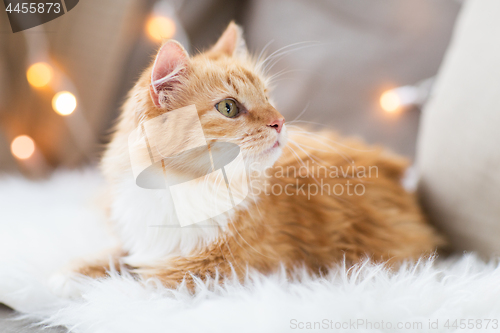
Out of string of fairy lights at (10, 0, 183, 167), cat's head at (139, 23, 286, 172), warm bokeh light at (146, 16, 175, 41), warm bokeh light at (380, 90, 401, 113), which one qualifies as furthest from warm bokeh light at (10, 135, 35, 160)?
warm bokeh light at (380, 90, 401, 113)

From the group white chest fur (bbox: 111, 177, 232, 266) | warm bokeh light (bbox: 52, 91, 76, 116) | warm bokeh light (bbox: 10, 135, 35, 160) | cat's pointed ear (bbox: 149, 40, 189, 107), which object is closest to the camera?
cat's pointed ear (bbox: 149, 40, 189, 107)

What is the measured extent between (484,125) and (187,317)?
0.72 meters

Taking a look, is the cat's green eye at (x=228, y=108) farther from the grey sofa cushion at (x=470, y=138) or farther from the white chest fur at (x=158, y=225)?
the grey sofa cushion at (x=470, y=138)

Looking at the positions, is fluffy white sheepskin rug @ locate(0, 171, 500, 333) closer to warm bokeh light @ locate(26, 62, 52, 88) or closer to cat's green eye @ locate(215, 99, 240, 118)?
cat's green eye @ locate(215, 99, 240, 118)

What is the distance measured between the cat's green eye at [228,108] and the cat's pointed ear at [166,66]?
0.29 ft

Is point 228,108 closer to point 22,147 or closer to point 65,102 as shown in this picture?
point 65,102

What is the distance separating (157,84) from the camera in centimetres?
53

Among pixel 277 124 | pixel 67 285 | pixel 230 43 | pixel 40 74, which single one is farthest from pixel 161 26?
pixel 67 285

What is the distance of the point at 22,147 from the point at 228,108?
939 millimetres

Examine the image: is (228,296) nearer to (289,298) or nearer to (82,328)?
(289,298)

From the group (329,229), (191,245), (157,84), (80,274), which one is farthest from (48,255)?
(329,229)

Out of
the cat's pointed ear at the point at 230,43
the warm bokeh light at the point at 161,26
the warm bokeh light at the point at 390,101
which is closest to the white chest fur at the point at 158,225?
the cat's pointed ear at the point at 230,43

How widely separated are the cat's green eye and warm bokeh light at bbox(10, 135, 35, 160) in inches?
36.0

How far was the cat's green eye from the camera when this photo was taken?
0.57m
